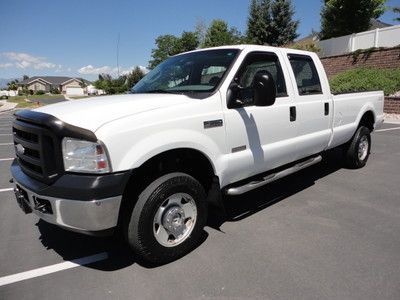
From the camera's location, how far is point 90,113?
116 inches

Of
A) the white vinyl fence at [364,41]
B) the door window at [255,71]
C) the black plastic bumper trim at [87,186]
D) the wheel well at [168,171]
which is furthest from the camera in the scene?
the white vinyl fence at [364,41]

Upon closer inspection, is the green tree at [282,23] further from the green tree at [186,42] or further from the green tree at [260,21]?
the green tree at [186,42]

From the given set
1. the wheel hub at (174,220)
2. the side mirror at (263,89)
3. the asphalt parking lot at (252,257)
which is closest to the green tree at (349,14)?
the asphalt parking lot at (252,257)

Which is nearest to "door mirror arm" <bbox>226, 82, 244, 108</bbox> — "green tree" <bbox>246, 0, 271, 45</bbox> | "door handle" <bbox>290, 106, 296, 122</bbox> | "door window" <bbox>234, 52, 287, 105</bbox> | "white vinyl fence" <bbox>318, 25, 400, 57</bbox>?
"door window" <bbox>234, 52, 287, 105</bbox>

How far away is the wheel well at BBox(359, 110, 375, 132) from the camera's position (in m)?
6.45

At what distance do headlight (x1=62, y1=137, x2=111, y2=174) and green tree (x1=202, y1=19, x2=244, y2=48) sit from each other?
5216cm

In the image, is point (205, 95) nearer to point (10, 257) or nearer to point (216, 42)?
point (10, 257)


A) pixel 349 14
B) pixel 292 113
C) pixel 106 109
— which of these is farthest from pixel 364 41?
pixel 106 109

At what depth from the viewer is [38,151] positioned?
2984mm

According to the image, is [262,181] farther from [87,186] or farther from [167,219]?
[87,186]

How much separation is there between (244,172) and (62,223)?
1.95 meters

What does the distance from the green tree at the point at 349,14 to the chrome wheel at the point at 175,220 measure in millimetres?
25452

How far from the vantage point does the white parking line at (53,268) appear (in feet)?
10.1

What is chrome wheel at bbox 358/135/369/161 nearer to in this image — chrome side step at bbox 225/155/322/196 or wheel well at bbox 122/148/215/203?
chrome side step at bbox 225/155/322/196
